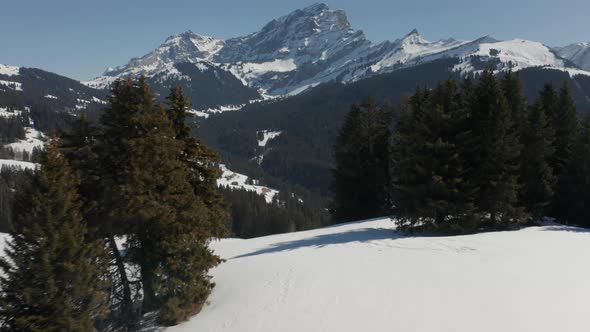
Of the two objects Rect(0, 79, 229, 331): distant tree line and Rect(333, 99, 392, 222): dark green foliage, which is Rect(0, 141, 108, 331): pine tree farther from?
Rect(333, 99, 392, 222): dark green foliage

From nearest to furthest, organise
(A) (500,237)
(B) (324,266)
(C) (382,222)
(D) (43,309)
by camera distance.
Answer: (D) (43,309) < (B) (324,266) < (A) (500,237) < (C) (382,222)

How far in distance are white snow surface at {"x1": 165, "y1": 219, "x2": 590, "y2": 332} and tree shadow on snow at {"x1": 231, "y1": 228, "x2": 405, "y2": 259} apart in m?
1.02

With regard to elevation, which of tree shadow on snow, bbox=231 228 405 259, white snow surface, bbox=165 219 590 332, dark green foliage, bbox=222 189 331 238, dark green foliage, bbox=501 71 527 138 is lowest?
white snow surface, bbox=165 219 590 332

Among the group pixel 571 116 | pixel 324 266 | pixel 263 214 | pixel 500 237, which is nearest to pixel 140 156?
pixel 324 266

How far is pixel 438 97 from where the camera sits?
25.0m

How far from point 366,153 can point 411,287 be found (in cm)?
2450

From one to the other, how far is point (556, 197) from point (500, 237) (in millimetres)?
15769

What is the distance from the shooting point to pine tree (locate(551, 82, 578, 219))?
3198cm

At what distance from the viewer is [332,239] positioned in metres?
22.6

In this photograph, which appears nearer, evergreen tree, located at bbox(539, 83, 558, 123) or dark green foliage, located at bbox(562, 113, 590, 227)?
dark green foliage, located at bbox(562, 113, 590, 227)

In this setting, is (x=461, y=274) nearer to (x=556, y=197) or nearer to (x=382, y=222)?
(x=382, y=222)

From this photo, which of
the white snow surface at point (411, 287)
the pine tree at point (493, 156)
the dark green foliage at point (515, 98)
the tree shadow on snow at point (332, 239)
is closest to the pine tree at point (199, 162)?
the white snow surface at point (411, 287)

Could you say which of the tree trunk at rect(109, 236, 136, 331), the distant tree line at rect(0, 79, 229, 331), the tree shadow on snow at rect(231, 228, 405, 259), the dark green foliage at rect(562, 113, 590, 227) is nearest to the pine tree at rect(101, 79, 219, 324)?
the distant tree line at rect(0, 79, 229, 331)

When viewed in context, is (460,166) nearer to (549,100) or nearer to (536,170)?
(536,170)
